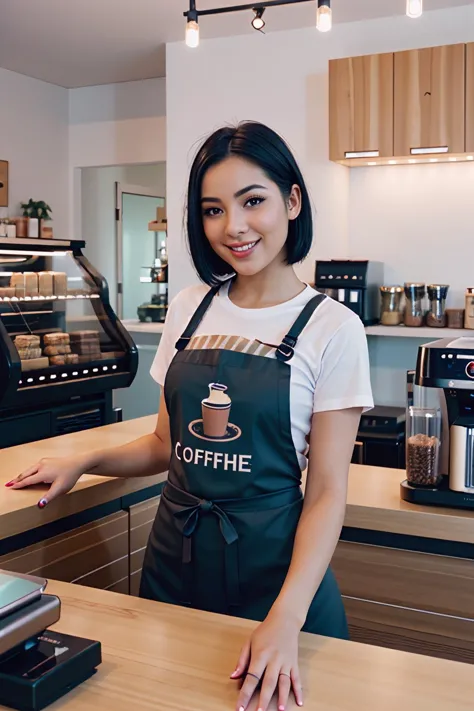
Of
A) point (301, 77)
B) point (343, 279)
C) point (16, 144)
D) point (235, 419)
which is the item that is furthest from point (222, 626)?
point (16, 144)

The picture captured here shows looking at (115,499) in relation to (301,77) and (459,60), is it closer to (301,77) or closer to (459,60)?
(459,60)

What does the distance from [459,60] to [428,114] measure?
0.95 ft

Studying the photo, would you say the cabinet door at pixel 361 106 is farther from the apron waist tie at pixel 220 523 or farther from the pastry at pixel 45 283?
the apron waist tie at pixel 220 523

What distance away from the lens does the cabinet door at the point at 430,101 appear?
4.04 meters

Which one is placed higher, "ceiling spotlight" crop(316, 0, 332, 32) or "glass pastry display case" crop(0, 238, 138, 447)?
"ceiling spotlight" crop(316, 0, 332, 32)

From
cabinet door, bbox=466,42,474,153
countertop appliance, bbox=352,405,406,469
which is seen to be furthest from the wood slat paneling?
cabinet door, bbox=466,42,474,153

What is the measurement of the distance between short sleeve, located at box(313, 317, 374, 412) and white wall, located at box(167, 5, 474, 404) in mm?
3289

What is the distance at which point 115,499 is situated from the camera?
2.05m

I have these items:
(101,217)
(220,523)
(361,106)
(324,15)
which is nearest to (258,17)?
(324,15)

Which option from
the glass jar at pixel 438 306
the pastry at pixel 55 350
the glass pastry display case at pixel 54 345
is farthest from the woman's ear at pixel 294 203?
the glass jar at pixel 438 306

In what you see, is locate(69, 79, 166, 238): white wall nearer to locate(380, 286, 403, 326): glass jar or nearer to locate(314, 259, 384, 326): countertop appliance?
locate(314, 259, 384, 326): countertop appliance

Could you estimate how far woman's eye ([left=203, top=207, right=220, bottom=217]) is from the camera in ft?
4.71

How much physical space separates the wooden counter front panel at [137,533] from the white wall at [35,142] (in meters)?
4.24

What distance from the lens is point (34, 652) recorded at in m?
1.03
